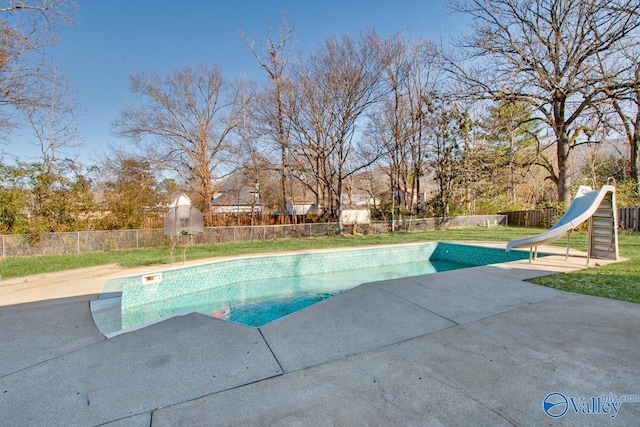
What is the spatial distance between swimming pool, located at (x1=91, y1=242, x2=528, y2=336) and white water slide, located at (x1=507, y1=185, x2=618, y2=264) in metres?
2.45

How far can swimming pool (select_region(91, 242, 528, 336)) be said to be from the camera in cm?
527

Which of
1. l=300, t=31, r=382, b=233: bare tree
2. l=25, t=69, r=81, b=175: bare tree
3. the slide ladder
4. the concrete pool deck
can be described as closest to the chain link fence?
l=300, t=31, r=382, b=233: bare tree

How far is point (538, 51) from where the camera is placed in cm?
1017

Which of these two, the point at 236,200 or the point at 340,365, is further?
the point at 236,200

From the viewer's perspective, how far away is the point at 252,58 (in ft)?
55.4

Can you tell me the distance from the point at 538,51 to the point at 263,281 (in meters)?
11.9

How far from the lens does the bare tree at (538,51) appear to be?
9266mm

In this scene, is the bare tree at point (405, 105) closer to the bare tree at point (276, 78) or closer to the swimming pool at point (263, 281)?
the bare tree at point (276, 78)

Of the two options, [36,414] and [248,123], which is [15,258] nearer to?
[36,414]

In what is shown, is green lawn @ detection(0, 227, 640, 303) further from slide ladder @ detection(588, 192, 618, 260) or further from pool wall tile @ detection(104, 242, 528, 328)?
pool wall tile @ detection(104, 242, 528, 328)

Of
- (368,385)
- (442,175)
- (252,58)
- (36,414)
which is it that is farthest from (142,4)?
(442,175)

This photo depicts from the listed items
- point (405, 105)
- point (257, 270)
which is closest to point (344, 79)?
point (405, 105)

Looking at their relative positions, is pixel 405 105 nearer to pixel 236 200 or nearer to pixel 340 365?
pixel 236 200

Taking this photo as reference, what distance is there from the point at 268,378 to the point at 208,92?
2068 cm
